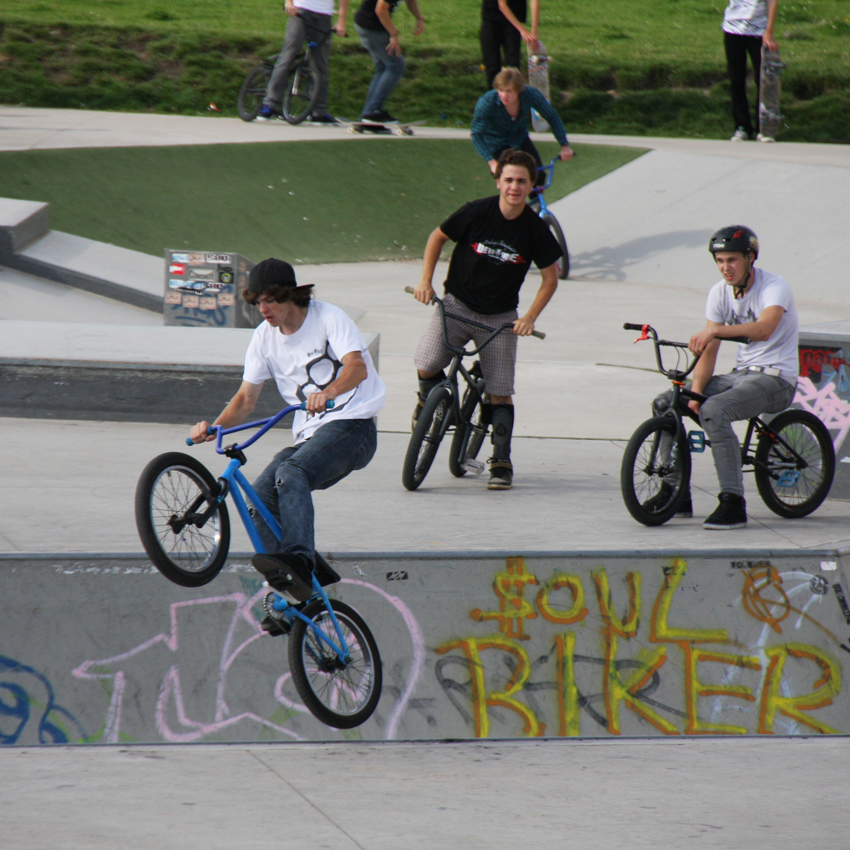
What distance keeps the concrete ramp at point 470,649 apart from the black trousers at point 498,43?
1040 cm

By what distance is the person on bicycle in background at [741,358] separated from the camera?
5.47m

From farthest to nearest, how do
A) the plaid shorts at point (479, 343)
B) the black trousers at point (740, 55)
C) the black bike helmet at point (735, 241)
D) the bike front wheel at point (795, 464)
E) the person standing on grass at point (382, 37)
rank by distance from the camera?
the black trousers at point (740, 55) < the person standing on grass at point (382, 37) < the plaid shorts at point (479, 343) < the bike front wheel at point (795, 464) < the black bike helmet at point (735, 241)

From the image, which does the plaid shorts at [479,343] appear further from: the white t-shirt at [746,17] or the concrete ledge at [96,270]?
the white t-shirt at [746,17]

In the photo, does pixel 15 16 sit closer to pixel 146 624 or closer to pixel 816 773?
pixel 146 624

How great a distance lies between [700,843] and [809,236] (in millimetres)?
10790

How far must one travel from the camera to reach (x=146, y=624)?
450 centimetres

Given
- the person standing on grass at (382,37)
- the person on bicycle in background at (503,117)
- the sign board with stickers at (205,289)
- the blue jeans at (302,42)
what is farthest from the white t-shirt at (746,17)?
the sign board with stickers at (205,289)

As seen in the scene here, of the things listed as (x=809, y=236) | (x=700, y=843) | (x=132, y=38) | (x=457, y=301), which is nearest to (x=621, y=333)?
(x=809, y=236)

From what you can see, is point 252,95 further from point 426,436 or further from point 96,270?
point 426,436

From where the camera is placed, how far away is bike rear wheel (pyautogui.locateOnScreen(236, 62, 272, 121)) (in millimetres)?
15594

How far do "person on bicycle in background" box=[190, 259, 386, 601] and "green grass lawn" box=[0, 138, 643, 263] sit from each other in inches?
312

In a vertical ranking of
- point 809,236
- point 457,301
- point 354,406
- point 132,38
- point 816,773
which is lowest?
point 816,773

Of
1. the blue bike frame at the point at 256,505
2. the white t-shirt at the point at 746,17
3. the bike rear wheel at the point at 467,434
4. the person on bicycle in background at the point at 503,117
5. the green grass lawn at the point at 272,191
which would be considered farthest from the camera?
the white t-shirt at the point at 746,17

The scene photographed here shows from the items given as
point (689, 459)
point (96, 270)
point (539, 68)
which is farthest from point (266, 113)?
point (689, 459)
